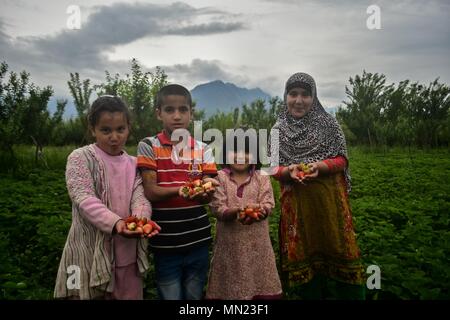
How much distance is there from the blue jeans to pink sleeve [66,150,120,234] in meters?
0.39

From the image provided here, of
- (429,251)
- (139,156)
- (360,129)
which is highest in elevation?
(360,129)

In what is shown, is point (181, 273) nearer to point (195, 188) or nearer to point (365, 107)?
point (195, 188)

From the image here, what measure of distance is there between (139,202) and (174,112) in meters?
0.52

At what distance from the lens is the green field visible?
8.72 ft

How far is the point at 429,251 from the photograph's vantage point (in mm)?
3037

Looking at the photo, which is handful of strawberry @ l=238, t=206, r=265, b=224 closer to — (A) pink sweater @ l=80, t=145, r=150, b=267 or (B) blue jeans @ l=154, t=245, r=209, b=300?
(B) blue jeans @ l=154, t=245, r=209, b=300

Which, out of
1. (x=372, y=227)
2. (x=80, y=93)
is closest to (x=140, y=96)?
(x=80, y=93)

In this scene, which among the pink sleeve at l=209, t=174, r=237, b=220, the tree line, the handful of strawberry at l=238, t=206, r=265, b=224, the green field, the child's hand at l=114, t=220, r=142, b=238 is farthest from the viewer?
the tree line

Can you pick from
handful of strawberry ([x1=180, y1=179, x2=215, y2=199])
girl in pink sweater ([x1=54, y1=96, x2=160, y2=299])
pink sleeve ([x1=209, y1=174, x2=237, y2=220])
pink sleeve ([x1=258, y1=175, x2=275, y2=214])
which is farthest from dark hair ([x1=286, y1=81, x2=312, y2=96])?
girl in pink sweater ([x1=54, y1=96, x2=160, y2=299])

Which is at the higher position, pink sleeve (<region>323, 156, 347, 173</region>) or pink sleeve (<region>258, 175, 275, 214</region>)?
pink sleeve (<region>323, 156, 347, 173</region>)

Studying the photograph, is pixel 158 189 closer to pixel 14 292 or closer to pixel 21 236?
pixel 14 292
